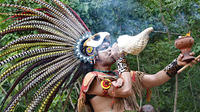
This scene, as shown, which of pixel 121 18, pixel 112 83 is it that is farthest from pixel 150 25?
pixel 112 83

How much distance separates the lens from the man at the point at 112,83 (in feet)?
9.98

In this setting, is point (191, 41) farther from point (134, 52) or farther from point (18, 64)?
point (18, 64)

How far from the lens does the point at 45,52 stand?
133 inches

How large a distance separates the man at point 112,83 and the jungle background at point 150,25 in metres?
1.25

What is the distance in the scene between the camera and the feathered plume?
128 inches

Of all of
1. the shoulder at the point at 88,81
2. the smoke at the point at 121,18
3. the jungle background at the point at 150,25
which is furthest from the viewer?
the smoke at the point at 121,18

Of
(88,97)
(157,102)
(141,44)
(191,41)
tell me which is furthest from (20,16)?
(157,102)

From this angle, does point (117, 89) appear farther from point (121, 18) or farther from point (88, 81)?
point (121, 18)

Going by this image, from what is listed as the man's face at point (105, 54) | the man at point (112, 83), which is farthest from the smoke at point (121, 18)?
the man at point (112, 83)

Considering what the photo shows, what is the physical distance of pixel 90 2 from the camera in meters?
4.79

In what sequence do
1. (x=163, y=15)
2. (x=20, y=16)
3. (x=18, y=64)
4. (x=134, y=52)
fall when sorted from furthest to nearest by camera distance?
(x=163, y=15) < (x=20, y=16) < (x=18, y=64) < (x=134, y=52)

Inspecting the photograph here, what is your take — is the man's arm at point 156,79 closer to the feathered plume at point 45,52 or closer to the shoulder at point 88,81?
the shoulder at point 88,81

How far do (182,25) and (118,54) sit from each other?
1978 millimetres

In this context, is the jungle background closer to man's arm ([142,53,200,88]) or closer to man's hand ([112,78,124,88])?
man's arm ([142,53,200,88])
